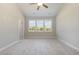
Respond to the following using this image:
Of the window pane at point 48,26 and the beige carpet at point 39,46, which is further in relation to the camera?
the window pane at point 48,26

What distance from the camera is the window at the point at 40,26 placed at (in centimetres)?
228

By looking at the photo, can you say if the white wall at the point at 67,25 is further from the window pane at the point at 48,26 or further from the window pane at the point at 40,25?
the window pane at the point at 40,25

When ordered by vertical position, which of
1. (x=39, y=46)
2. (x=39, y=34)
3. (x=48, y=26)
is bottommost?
(x=39, y=46)

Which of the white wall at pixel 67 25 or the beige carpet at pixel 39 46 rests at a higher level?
the white wall at pixel 67 25

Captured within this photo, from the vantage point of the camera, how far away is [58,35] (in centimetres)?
238

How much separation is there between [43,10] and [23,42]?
74 centimetres

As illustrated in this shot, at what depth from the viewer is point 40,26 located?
227 cm

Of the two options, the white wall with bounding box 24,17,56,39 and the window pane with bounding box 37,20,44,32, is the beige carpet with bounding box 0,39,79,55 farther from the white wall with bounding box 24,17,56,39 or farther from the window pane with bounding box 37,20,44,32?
the window pane with bounding box 37,20,44,32

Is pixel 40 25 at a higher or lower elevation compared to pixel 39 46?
higher

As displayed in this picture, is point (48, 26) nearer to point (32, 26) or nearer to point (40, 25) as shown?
point (40, 25)

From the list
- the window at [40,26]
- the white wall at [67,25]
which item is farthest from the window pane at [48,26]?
the white wall at [67,25]

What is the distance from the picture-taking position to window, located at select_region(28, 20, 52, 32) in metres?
2.28

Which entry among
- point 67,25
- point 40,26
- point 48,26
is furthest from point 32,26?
point 67,25

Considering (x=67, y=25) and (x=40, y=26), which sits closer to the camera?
(x=40, y=26)
